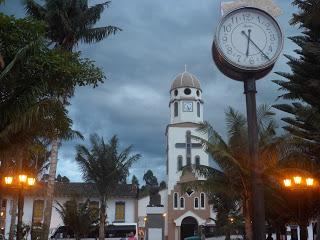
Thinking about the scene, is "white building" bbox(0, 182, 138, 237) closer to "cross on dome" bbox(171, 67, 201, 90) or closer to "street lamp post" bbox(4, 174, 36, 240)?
"cross on dome" bbox(171, 67, 201, 90)

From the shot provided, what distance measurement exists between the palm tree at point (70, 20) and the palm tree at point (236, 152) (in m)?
6.63

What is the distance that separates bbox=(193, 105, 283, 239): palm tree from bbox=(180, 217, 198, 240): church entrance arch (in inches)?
1302

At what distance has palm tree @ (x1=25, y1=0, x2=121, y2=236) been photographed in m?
22.3

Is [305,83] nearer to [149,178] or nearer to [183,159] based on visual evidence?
[183,159]

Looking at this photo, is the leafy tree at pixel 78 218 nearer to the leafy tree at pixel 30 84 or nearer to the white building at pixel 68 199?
the white building at pixel 68 199

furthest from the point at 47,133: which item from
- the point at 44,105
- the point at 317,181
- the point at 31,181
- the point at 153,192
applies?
the point at 153,192

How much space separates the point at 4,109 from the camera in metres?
12.7

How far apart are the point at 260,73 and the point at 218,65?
0.72 meters

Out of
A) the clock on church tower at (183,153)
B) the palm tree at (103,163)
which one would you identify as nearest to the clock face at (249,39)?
the palm tree at (103,163)

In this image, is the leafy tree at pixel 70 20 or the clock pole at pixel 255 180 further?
the leafy tree at pixel 70 20

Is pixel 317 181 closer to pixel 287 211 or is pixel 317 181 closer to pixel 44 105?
pixel 287 211

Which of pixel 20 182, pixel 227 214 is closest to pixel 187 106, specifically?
pixel 227 214

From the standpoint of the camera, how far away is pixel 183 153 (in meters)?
56.6

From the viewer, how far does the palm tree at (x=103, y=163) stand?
33.1 meters
